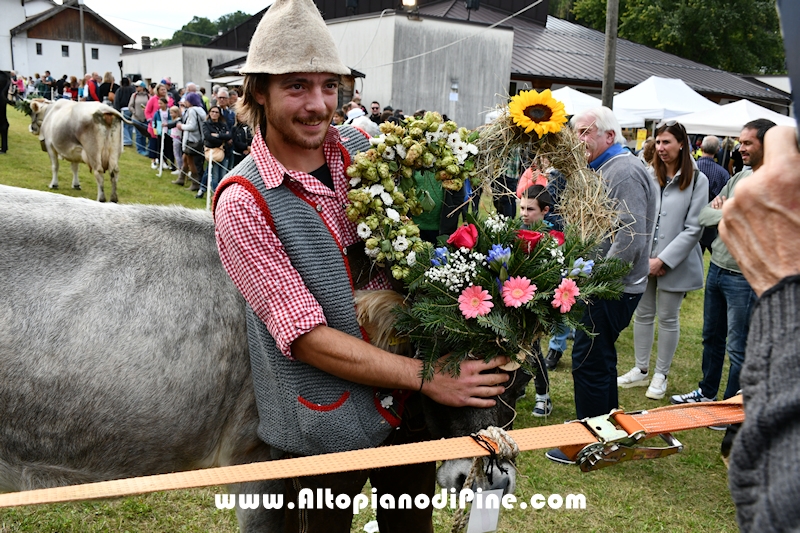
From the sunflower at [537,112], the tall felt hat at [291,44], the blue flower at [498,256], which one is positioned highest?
the tall felt hat at [291,44]

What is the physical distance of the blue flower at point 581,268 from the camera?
1988 millimetres

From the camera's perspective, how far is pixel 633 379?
5.96m

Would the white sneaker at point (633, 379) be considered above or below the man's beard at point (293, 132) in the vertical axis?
below

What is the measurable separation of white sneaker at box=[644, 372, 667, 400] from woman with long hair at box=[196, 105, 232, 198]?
8822 millimetres

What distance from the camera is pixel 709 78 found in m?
32.1

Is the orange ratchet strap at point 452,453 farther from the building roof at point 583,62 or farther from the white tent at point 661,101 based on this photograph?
the building roof at point 583,62

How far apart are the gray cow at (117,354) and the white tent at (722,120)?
12485mm

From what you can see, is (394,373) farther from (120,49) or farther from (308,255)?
(120,49)

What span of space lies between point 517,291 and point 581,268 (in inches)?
10.1

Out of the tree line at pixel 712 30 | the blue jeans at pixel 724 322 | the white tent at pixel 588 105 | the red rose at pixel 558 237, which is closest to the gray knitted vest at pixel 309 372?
the red rose at pixel 558 237

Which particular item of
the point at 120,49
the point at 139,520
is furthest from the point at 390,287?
the point at 120,49

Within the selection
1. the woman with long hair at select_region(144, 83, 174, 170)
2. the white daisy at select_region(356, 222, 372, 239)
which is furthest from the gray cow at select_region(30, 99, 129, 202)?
the white daisy at select_region(356, 222, 372, 239)

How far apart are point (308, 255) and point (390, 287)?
0.39 metres

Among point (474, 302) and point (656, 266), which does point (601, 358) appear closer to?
point (656, 266)
